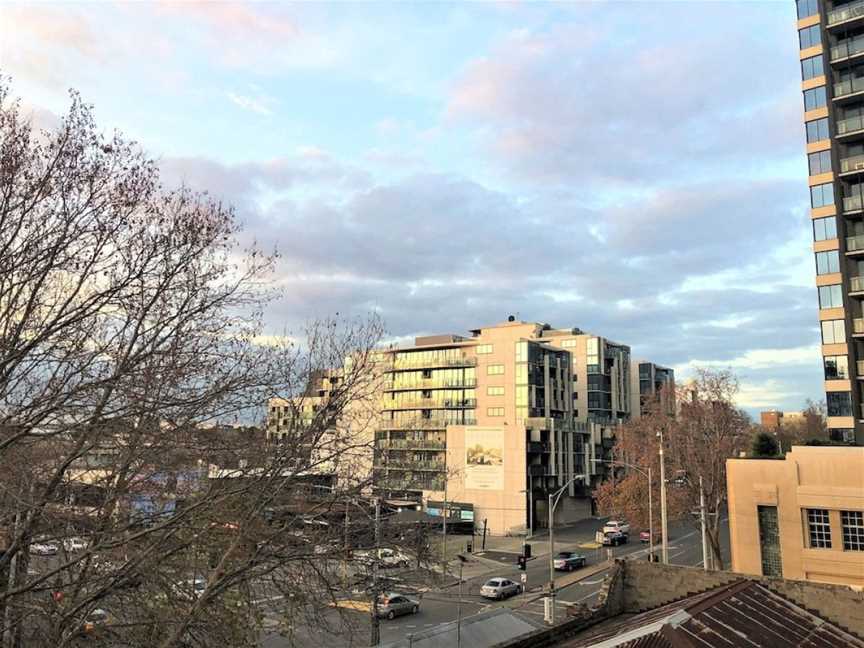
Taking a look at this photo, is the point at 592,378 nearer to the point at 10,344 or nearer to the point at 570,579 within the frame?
the point at 570,579

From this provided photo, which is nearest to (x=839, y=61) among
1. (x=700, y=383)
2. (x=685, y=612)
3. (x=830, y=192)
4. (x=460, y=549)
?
(x=830, y=192)

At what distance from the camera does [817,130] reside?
4231cm

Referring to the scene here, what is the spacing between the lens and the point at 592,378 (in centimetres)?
8494

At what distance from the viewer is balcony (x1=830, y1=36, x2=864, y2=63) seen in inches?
1624

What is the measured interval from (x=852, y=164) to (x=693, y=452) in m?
21.0

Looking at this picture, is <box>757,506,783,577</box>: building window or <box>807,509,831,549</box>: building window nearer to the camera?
<box>807,509,831,549</box>: building window

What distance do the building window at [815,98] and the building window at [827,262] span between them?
1019cm

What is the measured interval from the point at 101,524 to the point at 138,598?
1.71 m

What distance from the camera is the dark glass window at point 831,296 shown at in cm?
4010

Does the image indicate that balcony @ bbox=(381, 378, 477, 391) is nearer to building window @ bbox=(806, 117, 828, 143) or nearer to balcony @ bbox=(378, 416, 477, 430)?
balcony @ bbox=(378, 416, 477, 430)

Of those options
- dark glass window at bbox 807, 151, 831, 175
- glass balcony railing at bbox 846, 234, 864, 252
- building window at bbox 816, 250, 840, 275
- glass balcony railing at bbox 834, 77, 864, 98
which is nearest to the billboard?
building window at bbox 816, 250, 840, 275

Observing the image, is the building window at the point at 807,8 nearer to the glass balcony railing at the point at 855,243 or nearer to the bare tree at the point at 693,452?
the glass balcony railing at the point at 855,243

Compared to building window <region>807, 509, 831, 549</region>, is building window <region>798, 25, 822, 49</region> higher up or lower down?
higher up

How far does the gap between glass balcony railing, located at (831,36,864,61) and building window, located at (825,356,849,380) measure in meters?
19.9
